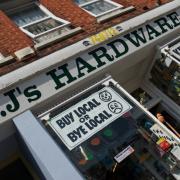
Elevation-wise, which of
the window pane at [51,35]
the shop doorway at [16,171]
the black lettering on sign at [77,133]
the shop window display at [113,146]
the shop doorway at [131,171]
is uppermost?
the window pane at [51,35]

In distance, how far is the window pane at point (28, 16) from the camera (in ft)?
41.7

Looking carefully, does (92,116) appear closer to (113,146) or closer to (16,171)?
(113,146)

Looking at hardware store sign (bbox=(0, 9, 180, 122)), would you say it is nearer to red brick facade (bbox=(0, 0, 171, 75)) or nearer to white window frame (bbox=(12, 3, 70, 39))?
red brick facade (bbox=(0, 0, 171, 75))

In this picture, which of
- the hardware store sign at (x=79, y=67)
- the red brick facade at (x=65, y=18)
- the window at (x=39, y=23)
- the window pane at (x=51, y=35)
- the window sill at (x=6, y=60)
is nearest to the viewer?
the hardware store sign at (x=79, y=67)

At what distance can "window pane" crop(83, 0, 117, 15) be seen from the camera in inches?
536

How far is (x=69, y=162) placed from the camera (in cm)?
911

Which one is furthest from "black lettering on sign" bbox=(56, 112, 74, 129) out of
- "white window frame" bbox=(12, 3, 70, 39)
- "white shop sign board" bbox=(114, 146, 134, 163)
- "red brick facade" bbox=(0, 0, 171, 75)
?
"white window frame" bbox=(12, 3, 70, 39)

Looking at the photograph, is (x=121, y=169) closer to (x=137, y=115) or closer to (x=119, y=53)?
(x=137, y=115)

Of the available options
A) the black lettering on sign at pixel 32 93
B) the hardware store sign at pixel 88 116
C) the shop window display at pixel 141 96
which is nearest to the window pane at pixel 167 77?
the shop window display at pixel 141 96

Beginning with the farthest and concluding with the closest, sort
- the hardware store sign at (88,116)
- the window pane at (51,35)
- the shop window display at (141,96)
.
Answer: the shop window display at (141,96) → the window pane at (51,35) → the hardware store sign at (88,116)

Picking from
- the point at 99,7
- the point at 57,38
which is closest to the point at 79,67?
the point at 57,38

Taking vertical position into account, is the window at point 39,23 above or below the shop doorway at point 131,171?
above

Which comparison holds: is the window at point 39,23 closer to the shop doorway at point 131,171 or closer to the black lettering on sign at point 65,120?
the black lettering on sign at point 65,120

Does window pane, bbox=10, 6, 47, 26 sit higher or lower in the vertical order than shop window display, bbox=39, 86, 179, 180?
higher
